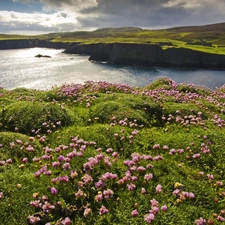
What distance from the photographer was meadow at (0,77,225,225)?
561 centimetres

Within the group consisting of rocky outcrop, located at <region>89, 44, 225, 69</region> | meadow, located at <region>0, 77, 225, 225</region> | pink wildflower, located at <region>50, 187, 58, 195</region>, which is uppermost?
pink wildflower, located at <region>50, 187, 58, 195</region>

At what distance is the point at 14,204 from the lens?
580 cm

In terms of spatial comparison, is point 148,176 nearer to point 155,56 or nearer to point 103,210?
point 103,210

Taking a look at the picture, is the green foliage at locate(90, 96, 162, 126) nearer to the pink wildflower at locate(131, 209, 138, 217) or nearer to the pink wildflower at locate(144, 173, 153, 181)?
the pink wildflower at locate(144, 173, 153, 181)

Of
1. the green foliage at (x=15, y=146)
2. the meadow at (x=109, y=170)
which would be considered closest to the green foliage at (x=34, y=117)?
the meadow at (x=109, y=170)

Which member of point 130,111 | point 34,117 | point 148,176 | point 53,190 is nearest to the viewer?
point 53,190

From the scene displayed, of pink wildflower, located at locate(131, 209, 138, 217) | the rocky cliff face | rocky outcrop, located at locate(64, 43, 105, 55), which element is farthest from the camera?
rocky outcrop, located at locate(64, 43, 105, 55)

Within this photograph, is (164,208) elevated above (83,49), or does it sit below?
above

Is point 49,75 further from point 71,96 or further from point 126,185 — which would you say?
point 126,185

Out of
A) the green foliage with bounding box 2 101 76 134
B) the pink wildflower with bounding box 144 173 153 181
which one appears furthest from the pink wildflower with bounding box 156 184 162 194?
the green foliage with bounding box 2 101 76 134

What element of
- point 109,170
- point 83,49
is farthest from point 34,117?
point 83,49

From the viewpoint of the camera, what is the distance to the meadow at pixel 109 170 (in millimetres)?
5609

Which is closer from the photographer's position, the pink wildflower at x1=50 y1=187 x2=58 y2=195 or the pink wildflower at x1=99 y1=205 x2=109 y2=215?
the pink wildflower at x1=99 y1=205 x2=109 y2=215

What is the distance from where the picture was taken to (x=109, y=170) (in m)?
6.96
